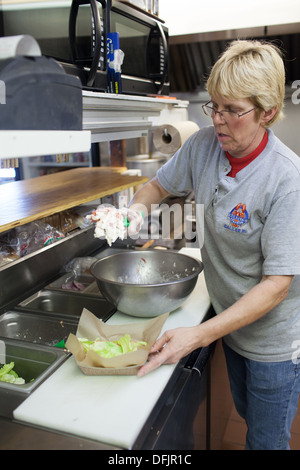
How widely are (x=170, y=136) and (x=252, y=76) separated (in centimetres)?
127

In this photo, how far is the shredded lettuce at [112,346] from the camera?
126 centimetres

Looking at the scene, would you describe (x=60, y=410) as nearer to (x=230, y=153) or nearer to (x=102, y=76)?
(x=230, y=153)

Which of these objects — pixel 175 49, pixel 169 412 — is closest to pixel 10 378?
pixel 169 412

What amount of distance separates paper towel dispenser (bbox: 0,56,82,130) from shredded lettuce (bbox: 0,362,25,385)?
32.3 inches

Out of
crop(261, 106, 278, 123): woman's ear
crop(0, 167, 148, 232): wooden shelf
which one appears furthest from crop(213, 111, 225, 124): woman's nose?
crop(0, 167, 148, 232): wooden shelf

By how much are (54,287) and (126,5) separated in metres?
1.29

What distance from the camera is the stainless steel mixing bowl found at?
1.47 metres

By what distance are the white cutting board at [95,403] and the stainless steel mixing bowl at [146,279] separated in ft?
0.89

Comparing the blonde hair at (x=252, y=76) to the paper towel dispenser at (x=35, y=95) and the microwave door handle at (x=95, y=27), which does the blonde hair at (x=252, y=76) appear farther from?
the paper towel dispenser at (x=35, y=95)

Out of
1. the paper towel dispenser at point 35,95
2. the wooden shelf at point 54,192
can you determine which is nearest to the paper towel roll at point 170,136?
the wooden shelf at point 54,192

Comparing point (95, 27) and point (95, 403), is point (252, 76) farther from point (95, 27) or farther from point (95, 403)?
point (95, 403)
